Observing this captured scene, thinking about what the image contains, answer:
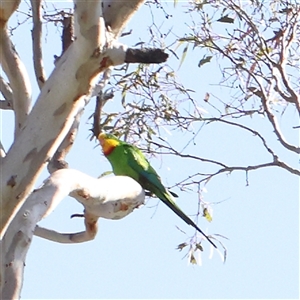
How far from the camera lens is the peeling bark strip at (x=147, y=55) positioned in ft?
5.96

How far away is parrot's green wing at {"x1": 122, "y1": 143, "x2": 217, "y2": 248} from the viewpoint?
3.44 m

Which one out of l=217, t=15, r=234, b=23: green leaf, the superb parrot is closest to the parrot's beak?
the superb parrot

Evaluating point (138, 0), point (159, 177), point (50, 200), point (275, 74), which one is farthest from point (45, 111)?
point (275, 74)

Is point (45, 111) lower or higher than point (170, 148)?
lower

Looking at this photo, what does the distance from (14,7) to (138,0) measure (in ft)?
1.30

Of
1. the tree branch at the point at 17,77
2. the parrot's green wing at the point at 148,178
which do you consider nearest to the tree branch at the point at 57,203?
the tree branch at the point at 17,77

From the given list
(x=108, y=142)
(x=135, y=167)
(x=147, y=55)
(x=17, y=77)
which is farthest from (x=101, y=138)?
(x=147, y=55)

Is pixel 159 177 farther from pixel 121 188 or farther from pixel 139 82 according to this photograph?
pixel 121 188

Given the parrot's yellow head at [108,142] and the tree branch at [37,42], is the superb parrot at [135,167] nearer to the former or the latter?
the parrot's yellow head at [108,142]

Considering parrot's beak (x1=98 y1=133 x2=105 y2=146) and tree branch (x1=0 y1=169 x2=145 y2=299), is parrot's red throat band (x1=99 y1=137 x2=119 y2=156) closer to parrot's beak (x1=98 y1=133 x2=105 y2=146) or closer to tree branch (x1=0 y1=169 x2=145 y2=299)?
parrot's beak (x1=98 y1=133 x2=105 y2=146)

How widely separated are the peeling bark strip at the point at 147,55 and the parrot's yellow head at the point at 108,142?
5.72 ft

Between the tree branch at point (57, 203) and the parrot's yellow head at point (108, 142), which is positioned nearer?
the tree branch at point (57, 203)

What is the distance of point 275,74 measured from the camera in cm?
358

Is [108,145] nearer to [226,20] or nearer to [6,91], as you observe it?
[226,20]
